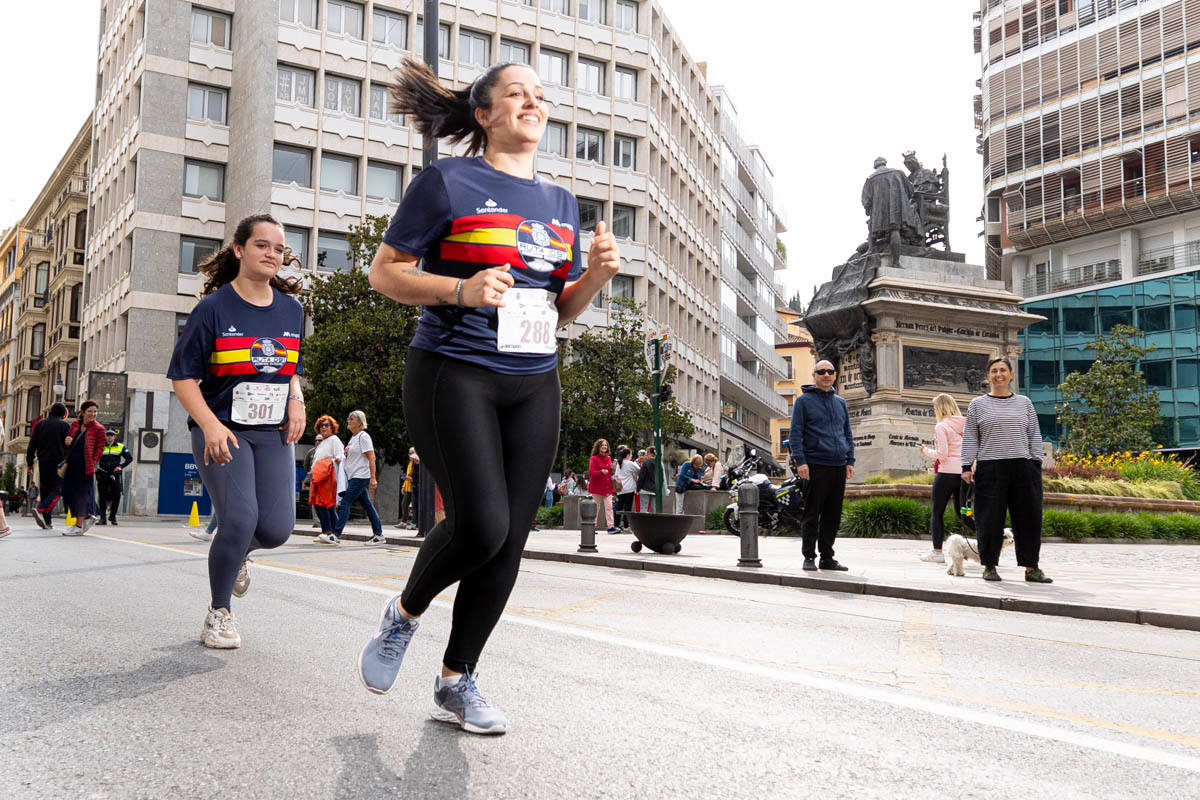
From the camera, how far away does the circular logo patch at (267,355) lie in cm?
556

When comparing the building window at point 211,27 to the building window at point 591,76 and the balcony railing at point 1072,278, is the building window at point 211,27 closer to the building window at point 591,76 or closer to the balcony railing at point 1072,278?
the building window at point 591,76

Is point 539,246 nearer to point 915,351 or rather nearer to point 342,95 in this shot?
point 915,351

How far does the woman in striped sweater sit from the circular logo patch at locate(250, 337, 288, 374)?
609 centimetres

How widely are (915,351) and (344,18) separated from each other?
3079 cm

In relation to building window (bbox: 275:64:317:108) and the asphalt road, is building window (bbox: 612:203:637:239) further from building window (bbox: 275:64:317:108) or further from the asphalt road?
the asphalt road

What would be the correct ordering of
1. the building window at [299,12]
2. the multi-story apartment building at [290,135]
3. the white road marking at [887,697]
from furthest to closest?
the building window at [299,12], the multi-story apartment building at [290,135], the white road marking at [887,697]

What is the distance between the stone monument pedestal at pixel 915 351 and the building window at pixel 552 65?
1130 inches

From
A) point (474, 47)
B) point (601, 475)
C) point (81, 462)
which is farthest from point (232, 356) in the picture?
point (474, 47)

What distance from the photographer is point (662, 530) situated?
14.1 m

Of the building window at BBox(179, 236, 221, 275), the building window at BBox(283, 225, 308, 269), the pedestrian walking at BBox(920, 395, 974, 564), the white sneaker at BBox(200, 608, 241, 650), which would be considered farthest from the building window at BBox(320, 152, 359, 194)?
the white sneaker at BBox(200, 608, 241, 650)

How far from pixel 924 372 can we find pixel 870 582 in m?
15.2

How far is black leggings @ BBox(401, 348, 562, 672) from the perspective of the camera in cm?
352

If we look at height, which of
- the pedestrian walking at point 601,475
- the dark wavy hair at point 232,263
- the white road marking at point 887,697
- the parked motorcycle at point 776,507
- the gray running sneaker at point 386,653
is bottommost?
the white road marking at point 887,697

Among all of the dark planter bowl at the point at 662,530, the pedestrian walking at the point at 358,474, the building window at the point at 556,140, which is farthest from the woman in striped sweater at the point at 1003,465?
the building window at the point at 556,140
